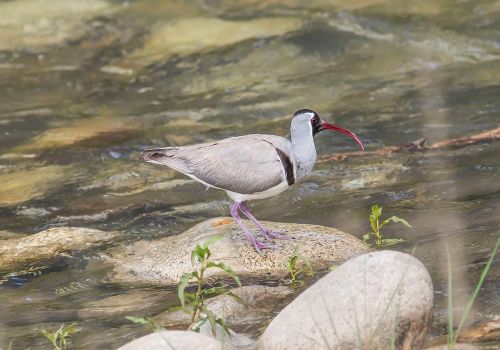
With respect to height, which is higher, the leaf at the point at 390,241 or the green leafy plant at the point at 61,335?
the green leafy plant at the point at 61,335

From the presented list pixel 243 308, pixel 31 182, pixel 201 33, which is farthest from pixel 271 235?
pixel 201 33

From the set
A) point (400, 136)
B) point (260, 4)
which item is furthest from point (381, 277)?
point (260, 4)

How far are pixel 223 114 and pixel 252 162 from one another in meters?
4.92

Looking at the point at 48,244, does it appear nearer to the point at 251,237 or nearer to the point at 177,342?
the point at 251,237

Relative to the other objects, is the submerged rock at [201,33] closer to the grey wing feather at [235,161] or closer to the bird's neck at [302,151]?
the grey wing feather at [235,161]

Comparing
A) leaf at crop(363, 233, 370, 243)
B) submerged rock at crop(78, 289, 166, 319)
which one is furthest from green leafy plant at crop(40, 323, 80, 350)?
leaf at crop(363, 233, 370, 243)

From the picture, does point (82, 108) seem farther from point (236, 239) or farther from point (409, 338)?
point (409, 338)

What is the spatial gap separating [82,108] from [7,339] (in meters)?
6.63

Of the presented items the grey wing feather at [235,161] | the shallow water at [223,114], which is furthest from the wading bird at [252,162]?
the shallow water at [223,114]

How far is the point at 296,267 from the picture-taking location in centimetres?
741

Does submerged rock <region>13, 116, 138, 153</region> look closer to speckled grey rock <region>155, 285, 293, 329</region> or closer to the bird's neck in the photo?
the bird's neck

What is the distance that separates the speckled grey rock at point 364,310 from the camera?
17.6 ft

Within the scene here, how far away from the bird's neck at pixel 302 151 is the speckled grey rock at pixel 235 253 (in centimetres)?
51

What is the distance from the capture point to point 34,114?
12828 millimetres
